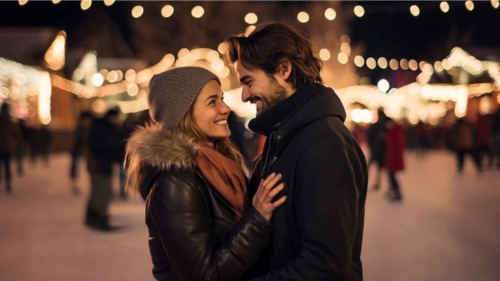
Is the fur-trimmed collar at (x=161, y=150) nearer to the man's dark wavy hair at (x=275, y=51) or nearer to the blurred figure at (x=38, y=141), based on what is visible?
the man's dark wavy hair at (x=275, y=51)

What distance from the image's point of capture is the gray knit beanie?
2.13m

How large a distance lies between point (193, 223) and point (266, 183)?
0.82ft

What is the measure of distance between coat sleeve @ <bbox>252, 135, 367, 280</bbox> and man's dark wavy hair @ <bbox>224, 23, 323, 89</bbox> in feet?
1.05

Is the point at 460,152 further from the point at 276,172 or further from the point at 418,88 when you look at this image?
the point at 418,88

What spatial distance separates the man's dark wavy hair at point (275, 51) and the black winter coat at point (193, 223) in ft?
1.19

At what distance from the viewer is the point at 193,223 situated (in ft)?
6.04

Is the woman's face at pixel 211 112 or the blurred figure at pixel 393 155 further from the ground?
the woman's face at pixel 211 112

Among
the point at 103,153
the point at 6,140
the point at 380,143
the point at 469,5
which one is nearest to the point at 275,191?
the point at 469,5

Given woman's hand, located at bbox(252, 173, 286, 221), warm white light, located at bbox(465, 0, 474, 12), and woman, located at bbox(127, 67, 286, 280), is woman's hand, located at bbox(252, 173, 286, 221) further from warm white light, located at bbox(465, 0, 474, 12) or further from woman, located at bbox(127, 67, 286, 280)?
warm white light, located at bbox(465, 0, 474, 12)

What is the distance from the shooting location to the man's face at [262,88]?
6.49 ft

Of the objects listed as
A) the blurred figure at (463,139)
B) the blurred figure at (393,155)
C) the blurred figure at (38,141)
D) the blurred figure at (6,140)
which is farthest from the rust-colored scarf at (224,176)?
the blurred figure at (38,141)

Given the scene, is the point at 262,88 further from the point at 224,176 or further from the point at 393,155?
the point at 393,155

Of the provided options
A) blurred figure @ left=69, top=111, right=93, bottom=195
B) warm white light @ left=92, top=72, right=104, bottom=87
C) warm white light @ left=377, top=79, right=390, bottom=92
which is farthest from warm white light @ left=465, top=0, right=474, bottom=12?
warm white light @ left=377, top=79, right=390, bottom=92

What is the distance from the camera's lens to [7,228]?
27.1 ft
